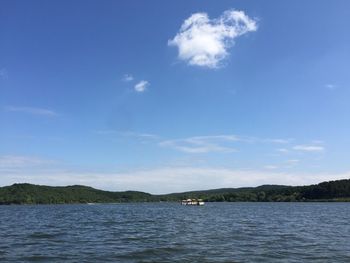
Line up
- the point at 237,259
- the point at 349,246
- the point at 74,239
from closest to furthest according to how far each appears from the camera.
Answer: the point at 237,259 < the point at 349,246 < the point at 74,239

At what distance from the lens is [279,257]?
3334 centimetres

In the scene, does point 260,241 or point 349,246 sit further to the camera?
point 260,241

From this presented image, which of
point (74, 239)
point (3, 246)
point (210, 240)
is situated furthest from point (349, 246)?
point (3, 246)

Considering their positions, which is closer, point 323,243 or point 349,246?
point 349,246

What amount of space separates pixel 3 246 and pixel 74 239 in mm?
8003

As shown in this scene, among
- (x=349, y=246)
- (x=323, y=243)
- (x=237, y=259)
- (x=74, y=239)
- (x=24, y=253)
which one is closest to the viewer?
(x=237, y=259)

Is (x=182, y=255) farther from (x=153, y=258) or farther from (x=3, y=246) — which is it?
(x=3, y=246)

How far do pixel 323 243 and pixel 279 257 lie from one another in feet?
35.7

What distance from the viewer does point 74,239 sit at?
155 feet

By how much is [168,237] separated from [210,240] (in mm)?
5419

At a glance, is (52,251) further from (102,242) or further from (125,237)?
(125,237)

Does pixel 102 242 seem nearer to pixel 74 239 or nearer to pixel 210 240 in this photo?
pixel 74 239

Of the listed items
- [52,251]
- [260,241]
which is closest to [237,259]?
[260,241]

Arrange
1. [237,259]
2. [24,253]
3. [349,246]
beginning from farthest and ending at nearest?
[349,246] → [24,253] → [237,259]
